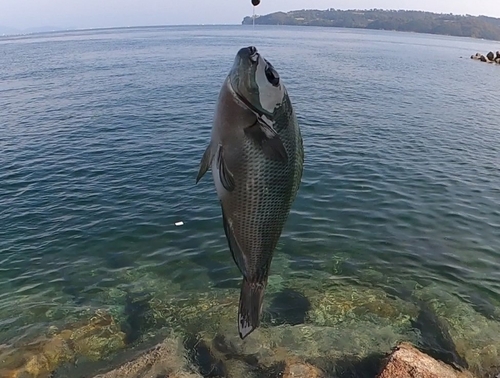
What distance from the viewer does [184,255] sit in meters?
18.0

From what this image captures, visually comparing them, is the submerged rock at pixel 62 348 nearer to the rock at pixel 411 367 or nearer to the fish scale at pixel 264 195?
the rock at pixel 411 367

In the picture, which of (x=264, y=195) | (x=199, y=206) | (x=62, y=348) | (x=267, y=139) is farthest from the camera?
(x=199, y=206)

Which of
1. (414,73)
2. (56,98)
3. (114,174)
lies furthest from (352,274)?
(414,73)

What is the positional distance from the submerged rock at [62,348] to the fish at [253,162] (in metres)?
9.69

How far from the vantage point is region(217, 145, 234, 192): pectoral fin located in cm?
416

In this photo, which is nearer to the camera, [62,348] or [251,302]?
[251,302]

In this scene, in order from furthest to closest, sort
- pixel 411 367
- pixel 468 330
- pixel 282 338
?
pixel 468 330 < pixel 282 338 < pixel 411 367

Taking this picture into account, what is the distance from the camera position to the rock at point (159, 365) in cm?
1126

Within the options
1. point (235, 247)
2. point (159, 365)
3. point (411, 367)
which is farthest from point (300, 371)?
point (235, 247)

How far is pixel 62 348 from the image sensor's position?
12773mm

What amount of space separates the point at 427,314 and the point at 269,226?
12072 mm

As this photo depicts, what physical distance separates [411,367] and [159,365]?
647 centimetres

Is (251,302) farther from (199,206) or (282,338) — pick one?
(199,206)

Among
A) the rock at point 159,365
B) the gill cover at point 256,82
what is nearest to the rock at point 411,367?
the rock at point 159,365
